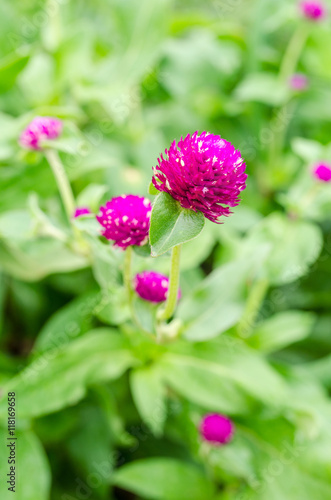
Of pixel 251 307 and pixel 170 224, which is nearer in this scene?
pixel 170 224

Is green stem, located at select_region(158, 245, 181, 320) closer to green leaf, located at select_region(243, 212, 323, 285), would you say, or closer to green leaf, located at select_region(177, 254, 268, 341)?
green leaf, located at select_region(177, 254, 268, 341)

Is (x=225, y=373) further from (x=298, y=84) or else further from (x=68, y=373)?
(x=298, y=84)

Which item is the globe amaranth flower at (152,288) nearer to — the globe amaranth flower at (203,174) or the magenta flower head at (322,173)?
the globe amaranth flower at (203,174)

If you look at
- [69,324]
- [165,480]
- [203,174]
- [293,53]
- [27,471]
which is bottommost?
[165,480]

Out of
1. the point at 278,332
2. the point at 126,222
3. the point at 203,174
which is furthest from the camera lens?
the point at 278,332

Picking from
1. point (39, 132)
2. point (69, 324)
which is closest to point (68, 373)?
point (69, 324)

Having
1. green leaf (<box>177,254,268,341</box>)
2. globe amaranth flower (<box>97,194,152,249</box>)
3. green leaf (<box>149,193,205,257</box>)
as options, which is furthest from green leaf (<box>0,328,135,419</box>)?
green leaf (<box>149,193,205,257</box>)

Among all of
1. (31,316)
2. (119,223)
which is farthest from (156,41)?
(119,223)

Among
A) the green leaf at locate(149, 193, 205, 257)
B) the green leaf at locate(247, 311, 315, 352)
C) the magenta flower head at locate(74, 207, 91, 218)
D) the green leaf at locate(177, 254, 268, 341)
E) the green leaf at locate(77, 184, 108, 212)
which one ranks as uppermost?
the green leaf at locate(149, 193, 205, 257)
